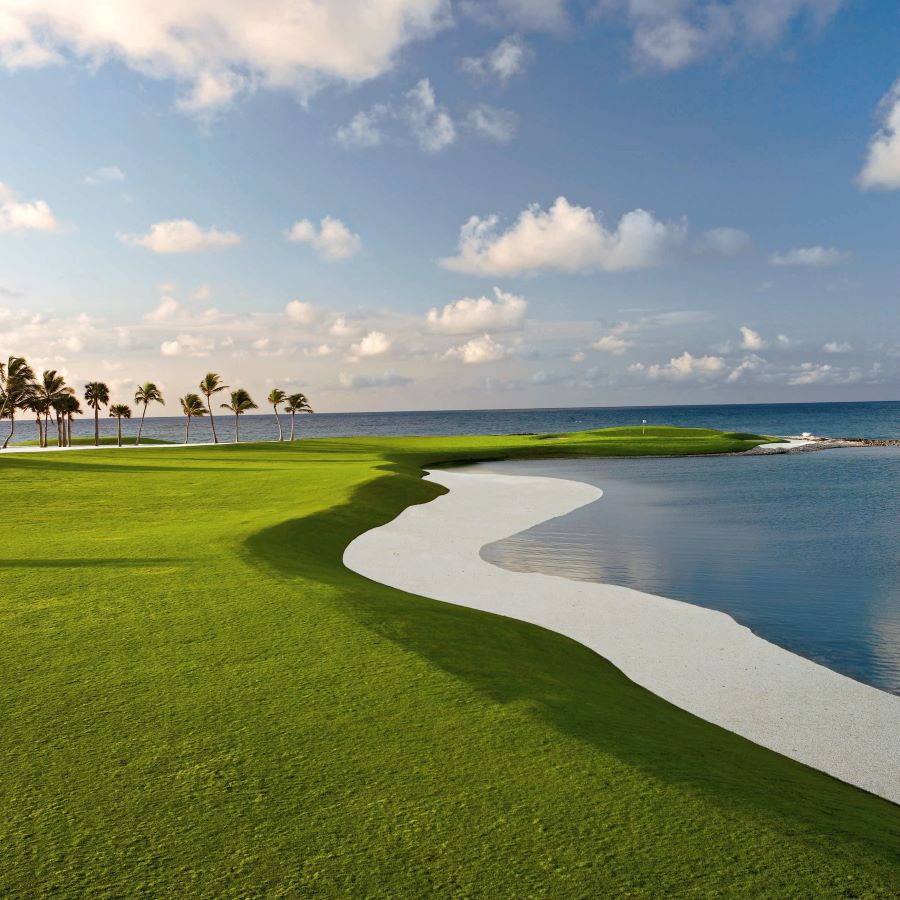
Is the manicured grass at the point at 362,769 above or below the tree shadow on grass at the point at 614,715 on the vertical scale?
above

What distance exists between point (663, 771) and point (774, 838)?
1374 mm

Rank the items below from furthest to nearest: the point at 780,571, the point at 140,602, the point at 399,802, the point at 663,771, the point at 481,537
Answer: the point at 481,537 < the point at 780,571 < the point at 140,602 < the point at 663,771 < the point at 399,802

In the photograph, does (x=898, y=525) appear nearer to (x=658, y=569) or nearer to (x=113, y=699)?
(x=658, y=569)

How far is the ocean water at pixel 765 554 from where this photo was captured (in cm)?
1617

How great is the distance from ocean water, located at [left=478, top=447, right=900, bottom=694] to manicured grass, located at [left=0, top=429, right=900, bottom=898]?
20.5ft

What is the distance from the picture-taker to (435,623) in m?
13.4

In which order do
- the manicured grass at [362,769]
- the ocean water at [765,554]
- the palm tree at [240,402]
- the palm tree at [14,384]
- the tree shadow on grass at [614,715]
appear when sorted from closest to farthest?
the manicured grass at [362,769] → the tree shadow on grass at [614,715] → the ocean water at [765,554] → the palm tree at [14,384] → the palm tree at [240,402]

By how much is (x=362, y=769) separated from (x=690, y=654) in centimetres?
927

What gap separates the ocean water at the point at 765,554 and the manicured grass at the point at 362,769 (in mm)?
6238

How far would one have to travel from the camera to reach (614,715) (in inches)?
367

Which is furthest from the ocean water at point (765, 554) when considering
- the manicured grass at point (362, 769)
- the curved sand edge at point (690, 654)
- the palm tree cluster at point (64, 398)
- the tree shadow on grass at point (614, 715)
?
the palm tree cluster at point (64, 398)

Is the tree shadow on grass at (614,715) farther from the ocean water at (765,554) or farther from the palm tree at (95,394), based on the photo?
the palm tree at (95,394)

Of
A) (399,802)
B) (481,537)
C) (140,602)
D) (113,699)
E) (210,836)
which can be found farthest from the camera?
(481,537)

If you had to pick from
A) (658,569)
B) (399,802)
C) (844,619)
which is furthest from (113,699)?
(658,569)
